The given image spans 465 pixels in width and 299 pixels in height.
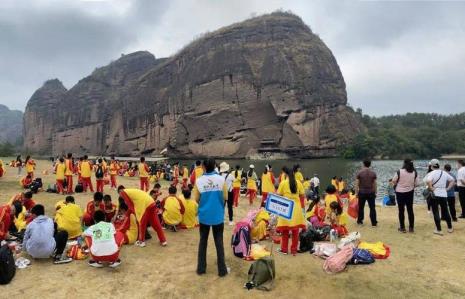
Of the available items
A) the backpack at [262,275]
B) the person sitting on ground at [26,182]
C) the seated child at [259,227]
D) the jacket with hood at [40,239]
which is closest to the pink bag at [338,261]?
the backpack at [262,275]

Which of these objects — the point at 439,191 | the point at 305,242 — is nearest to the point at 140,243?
the point at 305,242

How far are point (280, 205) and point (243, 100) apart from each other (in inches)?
3134

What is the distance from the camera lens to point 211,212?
21.2 ft

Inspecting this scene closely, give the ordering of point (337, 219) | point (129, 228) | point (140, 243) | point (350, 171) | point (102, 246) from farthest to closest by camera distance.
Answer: point (350, 171)
point (337, 219)
point (129, 228)
point (140, 243)
point (102, 246)

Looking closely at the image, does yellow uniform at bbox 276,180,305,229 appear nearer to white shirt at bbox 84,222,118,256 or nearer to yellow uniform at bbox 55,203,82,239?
white shirt at bbox 84,222,118,256

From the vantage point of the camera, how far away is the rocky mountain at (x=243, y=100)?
80.9 m

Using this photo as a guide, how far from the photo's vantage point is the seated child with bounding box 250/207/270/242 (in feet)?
28.4

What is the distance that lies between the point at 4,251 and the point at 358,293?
600 centimetres

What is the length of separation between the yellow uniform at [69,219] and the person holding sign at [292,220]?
477 centimetres

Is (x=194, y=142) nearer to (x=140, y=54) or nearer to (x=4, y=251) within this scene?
(x=140, y=54)

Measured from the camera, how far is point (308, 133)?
261 feet

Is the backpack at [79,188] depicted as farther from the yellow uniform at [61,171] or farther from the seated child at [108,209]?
the seated child at [108,209]

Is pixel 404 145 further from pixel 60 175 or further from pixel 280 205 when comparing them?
pixel 280 205

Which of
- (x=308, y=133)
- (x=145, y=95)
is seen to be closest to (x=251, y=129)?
(x=308, y=133)
